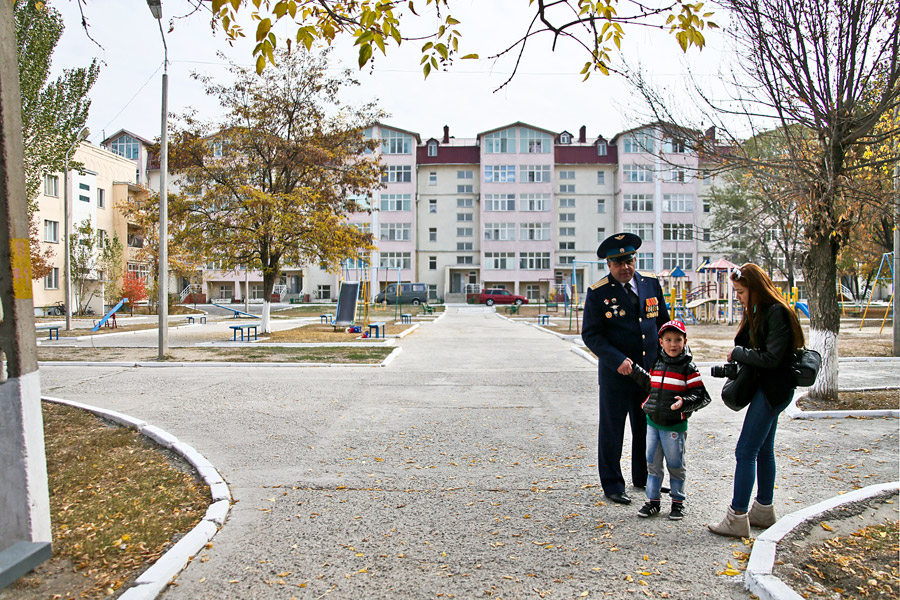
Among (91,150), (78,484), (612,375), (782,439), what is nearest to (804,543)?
(612,375)

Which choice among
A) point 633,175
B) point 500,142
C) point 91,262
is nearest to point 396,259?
point 500,142

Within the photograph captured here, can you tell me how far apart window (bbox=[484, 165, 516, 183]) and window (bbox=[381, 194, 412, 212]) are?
28.5ft

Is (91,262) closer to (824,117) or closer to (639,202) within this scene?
(824,117)

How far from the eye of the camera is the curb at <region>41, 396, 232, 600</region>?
11.4ft

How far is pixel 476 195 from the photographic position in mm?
69062

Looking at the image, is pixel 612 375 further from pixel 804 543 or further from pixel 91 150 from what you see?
pixel 91 150

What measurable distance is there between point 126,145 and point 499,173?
4032 centimetres

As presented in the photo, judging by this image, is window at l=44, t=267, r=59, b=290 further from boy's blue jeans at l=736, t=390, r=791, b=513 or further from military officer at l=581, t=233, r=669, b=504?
boy's blue jeans at l=736, t=390, r=791, b=513

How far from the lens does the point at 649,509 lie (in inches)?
179

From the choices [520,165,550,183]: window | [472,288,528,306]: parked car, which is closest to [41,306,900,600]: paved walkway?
[472,288,528,306]: parked car

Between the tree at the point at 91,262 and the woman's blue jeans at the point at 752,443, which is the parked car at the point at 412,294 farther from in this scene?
the woman's blue jeans at the point at 752,443

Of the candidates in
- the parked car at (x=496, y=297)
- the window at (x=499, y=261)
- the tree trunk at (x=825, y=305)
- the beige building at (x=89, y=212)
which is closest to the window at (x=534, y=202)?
the window at (x=499, y=261)

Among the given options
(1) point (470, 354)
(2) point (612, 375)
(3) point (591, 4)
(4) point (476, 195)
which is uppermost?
(4) point (476, 195)

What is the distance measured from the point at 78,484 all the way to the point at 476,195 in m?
65.4
